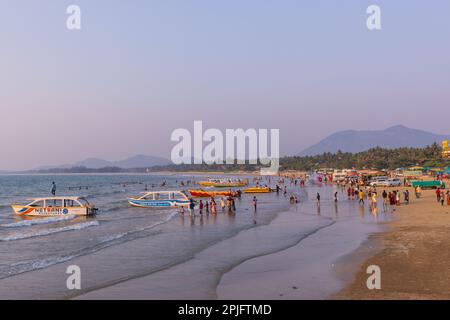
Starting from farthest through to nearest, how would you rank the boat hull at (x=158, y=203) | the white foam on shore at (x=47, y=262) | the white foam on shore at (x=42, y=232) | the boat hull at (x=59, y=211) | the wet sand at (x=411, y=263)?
1. the boat hull at (x=158, y=203)
2. the boat hull at (x=59, y=211)
3. the white foam on shore at (x=42, y=232)
4. the white foam on shore at (x=47, y=262)
5. the wet sand at (x=411, y=263)

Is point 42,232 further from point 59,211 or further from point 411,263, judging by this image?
point 411,263

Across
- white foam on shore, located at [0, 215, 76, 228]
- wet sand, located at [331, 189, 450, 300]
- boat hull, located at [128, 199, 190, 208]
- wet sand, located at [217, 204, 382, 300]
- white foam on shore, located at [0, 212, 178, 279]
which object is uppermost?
wet sand, located at [331, 189, 450, 300]

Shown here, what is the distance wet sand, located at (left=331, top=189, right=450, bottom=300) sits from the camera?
11.0 m

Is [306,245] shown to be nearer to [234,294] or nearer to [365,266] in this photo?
[365,266]

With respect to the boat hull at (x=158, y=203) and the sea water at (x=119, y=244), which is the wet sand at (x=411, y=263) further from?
the boat hull at (x=158, y=203)

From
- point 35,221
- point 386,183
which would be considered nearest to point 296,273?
point 35,221

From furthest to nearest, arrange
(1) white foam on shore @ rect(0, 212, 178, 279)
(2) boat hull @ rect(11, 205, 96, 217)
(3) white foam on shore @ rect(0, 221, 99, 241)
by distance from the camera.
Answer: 1. (2) boat hull @ rect(11, 205, 96, 217)
2. (3) white foam on shore @ rect(0, 221, 99, 241)
3. (1) white foam on shore @ rect(0, 212, 178, 279)

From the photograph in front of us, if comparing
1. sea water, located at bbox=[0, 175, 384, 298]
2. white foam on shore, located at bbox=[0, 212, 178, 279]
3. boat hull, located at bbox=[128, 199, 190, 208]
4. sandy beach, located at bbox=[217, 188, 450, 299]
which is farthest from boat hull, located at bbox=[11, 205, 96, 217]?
sandy beach, located at bbox=[217, 188, 450, 299]

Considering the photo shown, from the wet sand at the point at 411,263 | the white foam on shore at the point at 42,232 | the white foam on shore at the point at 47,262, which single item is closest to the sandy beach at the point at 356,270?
the wet sand at the point at 411,263

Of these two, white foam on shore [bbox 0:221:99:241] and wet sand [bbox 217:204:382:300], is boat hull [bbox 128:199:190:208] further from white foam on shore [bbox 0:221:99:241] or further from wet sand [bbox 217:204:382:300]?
wet sand [bbox 217:204:382:300]

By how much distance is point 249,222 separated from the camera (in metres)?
29.8

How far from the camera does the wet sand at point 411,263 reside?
36.1ft

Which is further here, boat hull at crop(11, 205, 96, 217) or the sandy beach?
boat hull at crop(11, 205, 96, 217)

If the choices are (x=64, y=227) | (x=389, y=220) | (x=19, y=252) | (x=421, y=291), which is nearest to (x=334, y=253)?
(x=421, y=291)
